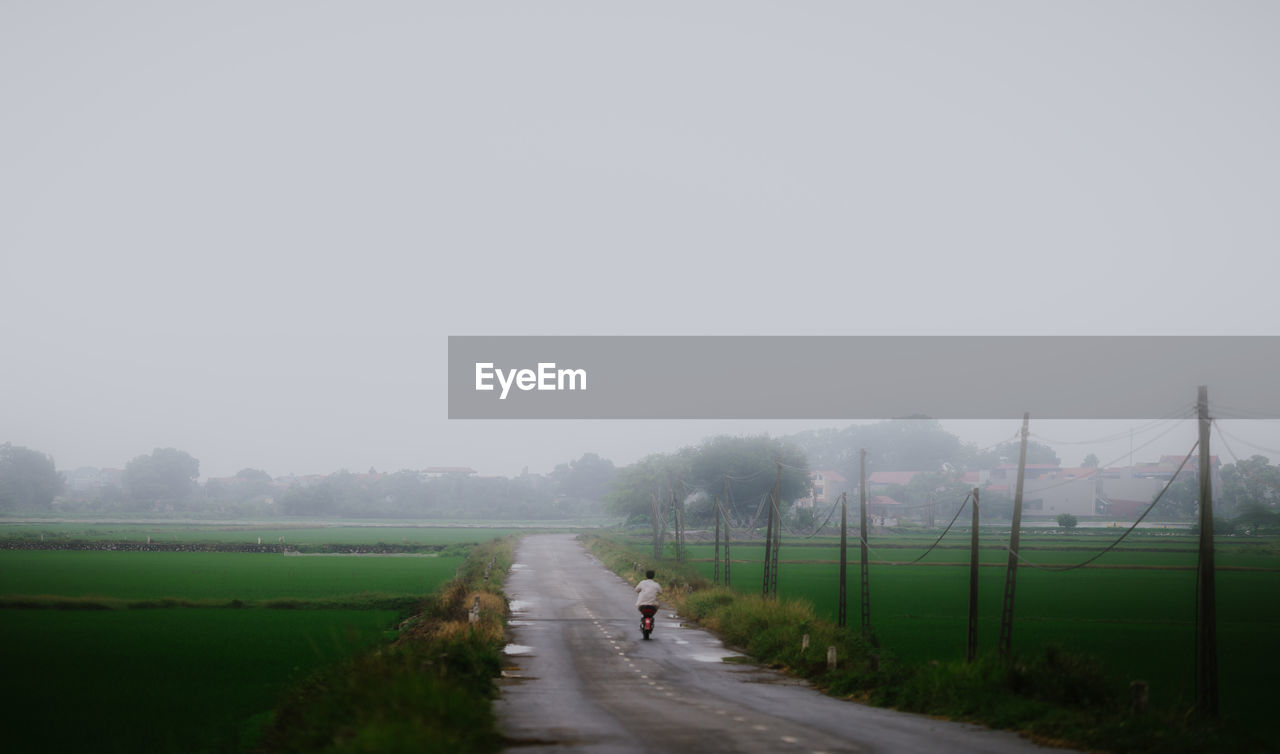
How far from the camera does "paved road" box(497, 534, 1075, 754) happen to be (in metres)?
12.4

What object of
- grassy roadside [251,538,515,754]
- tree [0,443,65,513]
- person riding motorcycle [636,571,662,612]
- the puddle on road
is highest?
grassy roadside [251,538,515,754]

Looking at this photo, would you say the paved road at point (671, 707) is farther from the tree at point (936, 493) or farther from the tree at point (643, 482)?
the tree at point (936, 493)

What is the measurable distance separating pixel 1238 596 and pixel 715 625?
83.0ft

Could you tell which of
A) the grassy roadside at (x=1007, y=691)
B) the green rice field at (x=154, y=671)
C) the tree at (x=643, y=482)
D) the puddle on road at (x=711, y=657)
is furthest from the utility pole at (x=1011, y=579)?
the tree at (x=643, y=482)

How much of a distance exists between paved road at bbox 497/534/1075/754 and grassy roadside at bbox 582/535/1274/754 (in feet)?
1.68

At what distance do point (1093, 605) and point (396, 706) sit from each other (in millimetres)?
35440

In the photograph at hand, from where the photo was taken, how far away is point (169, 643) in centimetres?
2586

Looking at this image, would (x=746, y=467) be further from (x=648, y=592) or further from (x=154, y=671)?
(x=154, y=671)

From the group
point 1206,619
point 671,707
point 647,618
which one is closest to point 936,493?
point 647,618

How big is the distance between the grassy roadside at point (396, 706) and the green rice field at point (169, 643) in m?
0.71

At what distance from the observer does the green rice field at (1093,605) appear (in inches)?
894

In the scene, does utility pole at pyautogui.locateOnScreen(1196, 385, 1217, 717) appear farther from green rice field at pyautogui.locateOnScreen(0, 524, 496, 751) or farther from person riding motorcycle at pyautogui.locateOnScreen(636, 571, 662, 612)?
person riding motorcycle at pyautogui.locateOnScreen(636, 571, 662, 612)

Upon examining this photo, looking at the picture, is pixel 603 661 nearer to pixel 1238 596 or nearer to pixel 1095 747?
pixel 1095 747

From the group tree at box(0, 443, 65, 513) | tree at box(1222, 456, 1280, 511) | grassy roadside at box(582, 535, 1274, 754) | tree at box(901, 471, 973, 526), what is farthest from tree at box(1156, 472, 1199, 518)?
tree at box(0, 443, 65, 513)
